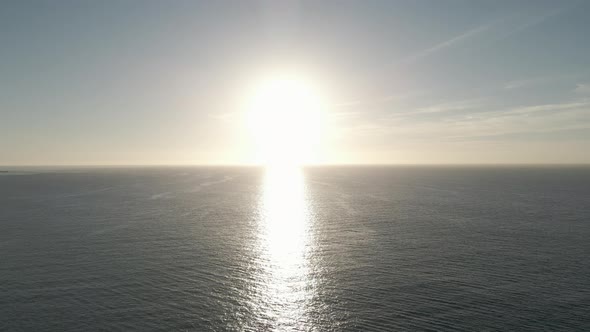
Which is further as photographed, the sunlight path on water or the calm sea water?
the sunlight path on water

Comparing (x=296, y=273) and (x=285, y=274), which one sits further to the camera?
(x=296, y=273)

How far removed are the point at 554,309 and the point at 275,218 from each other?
83.6 meters

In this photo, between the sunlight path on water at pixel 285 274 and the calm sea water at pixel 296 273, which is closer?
the calm sea water at pixel 296 273

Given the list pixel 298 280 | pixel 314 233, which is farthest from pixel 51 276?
pixel 314 233

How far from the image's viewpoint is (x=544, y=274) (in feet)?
177

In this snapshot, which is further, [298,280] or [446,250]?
[446,250]

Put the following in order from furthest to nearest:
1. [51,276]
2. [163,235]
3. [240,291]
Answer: [163,235]
[51,276]
[240,291]

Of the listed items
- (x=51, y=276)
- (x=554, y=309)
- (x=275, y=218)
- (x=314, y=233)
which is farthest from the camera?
(x=275, y=218)

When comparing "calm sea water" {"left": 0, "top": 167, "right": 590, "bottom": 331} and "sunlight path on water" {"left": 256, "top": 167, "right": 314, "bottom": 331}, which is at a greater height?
"calm sea water" {"left": 0, "top": 167, "right": 590, "bottom": 331}

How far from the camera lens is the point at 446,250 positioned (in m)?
68.1

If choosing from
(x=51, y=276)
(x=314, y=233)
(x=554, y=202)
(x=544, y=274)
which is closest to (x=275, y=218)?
(x=314, y=233)

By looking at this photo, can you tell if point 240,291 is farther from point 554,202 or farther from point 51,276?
point 554,202

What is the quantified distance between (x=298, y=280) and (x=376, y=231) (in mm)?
38392

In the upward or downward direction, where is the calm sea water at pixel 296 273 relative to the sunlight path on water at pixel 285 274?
upward
